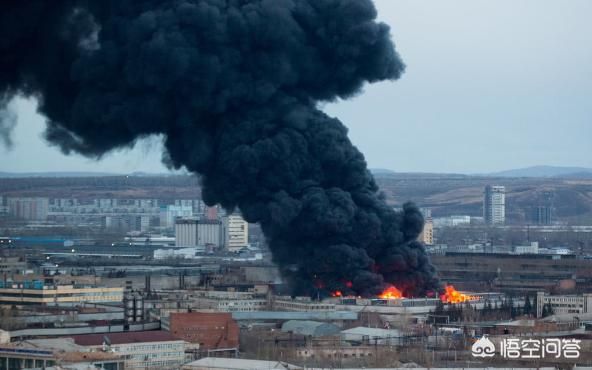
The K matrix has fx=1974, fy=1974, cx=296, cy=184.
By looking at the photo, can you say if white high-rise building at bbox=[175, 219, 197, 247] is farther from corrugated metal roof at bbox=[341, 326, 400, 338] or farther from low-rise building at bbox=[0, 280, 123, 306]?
corrugated metal roof at bbox=[341, 326, 400, 338]

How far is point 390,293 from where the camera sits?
220 ft

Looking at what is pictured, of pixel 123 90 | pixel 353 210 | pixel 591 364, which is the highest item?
pixel 123 90

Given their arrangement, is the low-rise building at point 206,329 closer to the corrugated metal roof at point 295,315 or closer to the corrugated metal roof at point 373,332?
the corrugated metal roof at point 373,332

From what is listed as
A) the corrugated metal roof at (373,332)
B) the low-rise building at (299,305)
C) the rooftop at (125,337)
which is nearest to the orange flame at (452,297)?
the low-rise building at (299,305)

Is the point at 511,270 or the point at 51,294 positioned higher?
the point at 511,270

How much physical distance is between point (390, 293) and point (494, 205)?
109158mm

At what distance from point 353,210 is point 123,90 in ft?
28.1

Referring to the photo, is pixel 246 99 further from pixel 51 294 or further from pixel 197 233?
pixel 197 233

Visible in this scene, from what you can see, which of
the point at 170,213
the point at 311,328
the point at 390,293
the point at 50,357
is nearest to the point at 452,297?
the point at 390,293

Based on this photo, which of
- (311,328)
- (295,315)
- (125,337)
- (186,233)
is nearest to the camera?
(125,337)

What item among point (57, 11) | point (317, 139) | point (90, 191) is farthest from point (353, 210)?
point (90, 191)

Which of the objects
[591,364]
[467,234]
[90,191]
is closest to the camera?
[591,364]

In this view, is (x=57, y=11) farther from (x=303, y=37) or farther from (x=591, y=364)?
(x=591, y=364)

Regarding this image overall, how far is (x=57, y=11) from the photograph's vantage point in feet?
218
